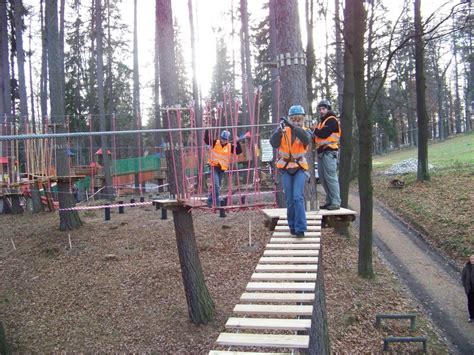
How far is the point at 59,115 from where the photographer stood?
10.7 metres

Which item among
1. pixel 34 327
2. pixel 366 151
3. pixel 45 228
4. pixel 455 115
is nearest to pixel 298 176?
pixel 366 151

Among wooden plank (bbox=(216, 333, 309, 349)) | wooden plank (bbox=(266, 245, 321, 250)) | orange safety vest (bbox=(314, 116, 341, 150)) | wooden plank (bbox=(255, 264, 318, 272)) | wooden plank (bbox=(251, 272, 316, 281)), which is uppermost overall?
orange safety vest (bbox=(314, 116, 341, 150))

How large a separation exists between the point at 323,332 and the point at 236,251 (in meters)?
4.00

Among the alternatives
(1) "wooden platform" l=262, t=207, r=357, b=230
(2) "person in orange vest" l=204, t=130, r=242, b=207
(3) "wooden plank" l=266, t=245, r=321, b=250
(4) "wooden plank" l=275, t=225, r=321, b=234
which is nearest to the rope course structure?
(2) "person in orange vest" l=204, t=130, r=242, b=207

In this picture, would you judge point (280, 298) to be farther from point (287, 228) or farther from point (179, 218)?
point (179, 218)

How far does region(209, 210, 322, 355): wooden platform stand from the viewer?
3.11 m

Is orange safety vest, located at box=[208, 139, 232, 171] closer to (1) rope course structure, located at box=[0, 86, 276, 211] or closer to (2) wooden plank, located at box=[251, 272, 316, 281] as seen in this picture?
(1) rope course structure, located at box=[0, 86, 276, 211]

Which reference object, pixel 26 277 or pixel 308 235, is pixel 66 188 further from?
pixel 308 235

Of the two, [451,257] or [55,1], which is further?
[55,1]

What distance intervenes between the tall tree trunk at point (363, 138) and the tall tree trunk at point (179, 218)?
9.98 feet

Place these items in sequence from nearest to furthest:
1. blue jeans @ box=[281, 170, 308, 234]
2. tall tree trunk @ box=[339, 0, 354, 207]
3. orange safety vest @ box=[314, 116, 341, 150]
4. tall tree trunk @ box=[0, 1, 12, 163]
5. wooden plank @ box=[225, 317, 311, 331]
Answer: wooden plank @ box=[225, 317, 311, 331] → blue jeans @ box=[281, 170, 308, 234] → orange safety vest @ box=[314, 116, 341, 150] → tall tree trunk @ box=[339, 0, 354, 207] → tall tree trunk @ box=[0, 1, 12, 163]

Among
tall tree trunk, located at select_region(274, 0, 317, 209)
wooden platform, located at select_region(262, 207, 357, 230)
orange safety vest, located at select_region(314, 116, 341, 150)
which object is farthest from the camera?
orange safety vest, located at select_region(314, 116, 341, 150)

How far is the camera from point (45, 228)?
11.5m

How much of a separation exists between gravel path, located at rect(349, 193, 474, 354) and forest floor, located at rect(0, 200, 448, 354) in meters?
0.25
